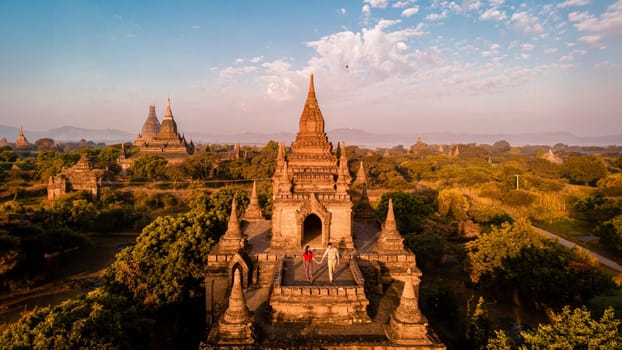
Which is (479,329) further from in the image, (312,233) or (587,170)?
(587,170)

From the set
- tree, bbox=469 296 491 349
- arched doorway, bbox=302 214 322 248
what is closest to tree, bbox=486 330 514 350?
tree, bbox=469 296 491 349

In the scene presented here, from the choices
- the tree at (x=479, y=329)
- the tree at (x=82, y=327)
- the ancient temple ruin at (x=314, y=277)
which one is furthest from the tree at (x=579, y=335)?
the tree at (x=82, y=327)

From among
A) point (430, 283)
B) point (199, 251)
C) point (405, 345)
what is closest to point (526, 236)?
point (430, 283)

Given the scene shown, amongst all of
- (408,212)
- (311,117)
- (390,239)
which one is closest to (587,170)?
(408,212)

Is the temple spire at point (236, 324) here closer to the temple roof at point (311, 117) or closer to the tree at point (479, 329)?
the tree at point (479, 329)

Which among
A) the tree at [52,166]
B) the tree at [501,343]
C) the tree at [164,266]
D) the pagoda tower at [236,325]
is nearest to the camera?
the pagoda tower at [236,325]

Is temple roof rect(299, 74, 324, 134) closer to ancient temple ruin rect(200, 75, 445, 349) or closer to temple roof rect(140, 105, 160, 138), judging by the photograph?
ancient temple ruin rect(200, 75, 445, 349)
